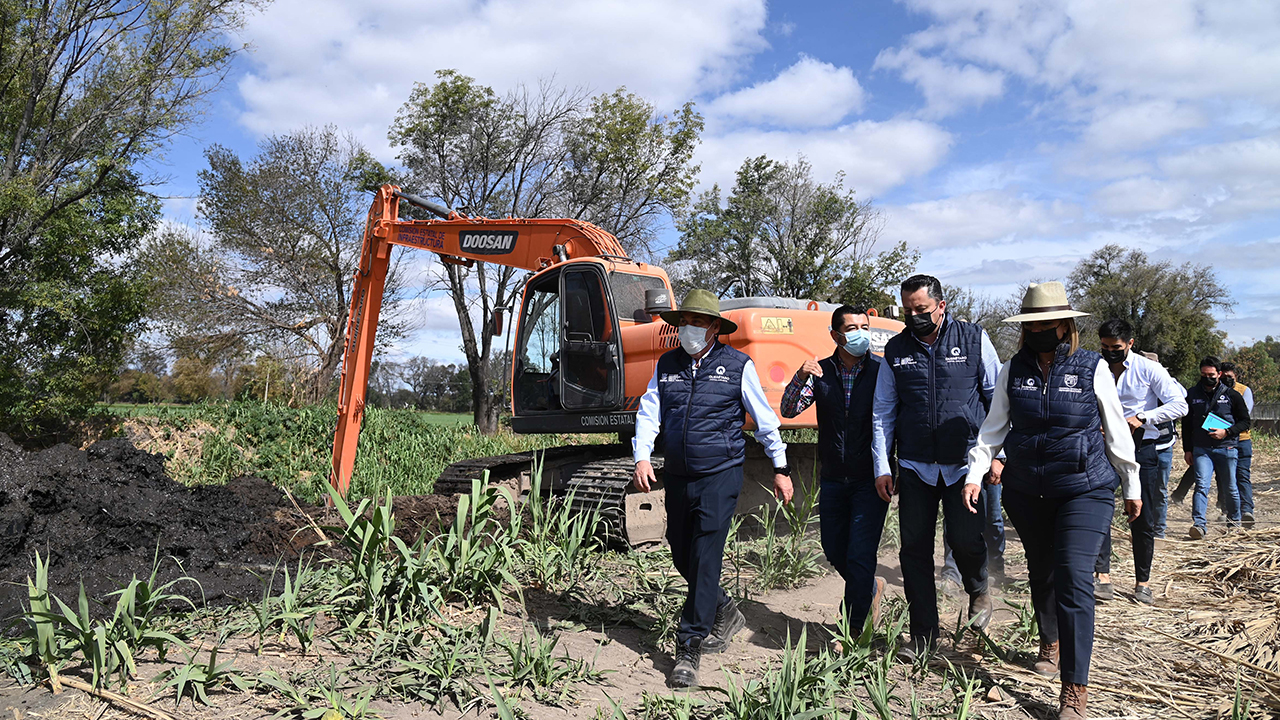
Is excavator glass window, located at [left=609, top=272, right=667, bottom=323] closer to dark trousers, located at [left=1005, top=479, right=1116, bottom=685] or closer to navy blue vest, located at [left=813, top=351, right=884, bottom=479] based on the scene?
navy blue vest, located at [left=813, top=351, right=884, bottom=479]

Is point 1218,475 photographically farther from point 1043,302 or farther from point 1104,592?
point 1043,302

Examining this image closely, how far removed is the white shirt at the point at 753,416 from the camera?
4.31 metres

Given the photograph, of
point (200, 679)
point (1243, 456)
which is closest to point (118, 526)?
point (200, 679)

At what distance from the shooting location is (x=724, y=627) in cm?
443

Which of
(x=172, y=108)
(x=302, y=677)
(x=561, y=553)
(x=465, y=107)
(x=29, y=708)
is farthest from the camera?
(x=465, y=107)

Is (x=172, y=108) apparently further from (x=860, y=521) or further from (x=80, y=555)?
(x=860, y=521)

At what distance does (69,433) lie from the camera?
12.7 meters

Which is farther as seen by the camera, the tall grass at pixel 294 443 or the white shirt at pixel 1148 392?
the tall grass at pixel 294 443

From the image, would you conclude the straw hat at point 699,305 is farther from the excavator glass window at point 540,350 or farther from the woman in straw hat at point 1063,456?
the excavator glass window at point 540,350

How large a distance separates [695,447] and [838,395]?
3.02 feet

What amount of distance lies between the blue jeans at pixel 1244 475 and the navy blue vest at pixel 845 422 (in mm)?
6019

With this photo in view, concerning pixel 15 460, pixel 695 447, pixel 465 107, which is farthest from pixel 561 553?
pixel 465 107

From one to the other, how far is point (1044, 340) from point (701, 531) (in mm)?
1829

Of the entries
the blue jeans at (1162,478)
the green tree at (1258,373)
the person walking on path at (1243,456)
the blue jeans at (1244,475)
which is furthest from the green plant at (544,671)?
the green tree at (1258,373)
